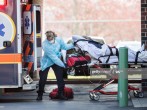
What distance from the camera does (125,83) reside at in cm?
1155

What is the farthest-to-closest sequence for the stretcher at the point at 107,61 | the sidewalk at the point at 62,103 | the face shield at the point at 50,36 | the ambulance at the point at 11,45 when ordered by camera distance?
the stretcher at the point at 107,61
the face shield at the point at 50,36
the ambulance at the point at 11,45
the sidewalk at the point at 62,103

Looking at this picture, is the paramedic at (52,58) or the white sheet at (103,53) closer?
the paramedic at (52,58)

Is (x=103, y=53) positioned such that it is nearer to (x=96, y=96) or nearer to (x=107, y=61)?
(x=107, y=61)

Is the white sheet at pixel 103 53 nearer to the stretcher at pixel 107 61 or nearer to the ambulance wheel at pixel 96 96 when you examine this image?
the stretcher at pixel 107 61

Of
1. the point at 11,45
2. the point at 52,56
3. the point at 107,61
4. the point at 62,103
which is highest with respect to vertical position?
the point at 11,45

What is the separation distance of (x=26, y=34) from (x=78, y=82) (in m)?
4.45

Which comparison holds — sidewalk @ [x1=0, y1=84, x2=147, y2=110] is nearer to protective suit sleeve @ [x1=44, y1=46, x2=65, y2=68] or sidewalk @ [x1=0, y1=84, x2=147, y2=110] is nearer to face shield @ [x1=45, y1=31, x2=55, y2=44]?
protective suit sleeve @ [x1=44, y1=46, x2=65, y2=68]

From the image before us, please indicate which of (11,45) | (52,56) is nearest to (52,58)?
(52,56)

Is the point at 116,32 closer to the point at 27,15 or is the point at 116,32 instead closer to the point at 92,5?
the point at 92,5

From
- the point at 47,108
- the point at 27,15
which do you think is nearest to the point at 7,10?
the point at 27,15

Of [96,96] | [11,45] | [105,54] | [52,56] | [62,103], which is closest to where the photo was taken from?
[11,45]

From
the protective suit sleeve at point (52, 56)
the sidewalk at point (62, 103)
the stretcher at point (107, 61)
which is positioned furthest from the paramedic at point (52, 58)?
the stretcher at point (107, 61)

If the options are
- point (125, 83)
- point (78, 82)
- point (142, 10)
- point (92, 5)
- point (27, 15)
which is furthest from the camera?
point (92, 5)

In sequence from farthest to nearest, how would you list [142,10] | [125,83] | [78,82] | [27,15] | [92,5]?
[92,5]
[78,82]
[142,10]
[27,15]
[125,83]
